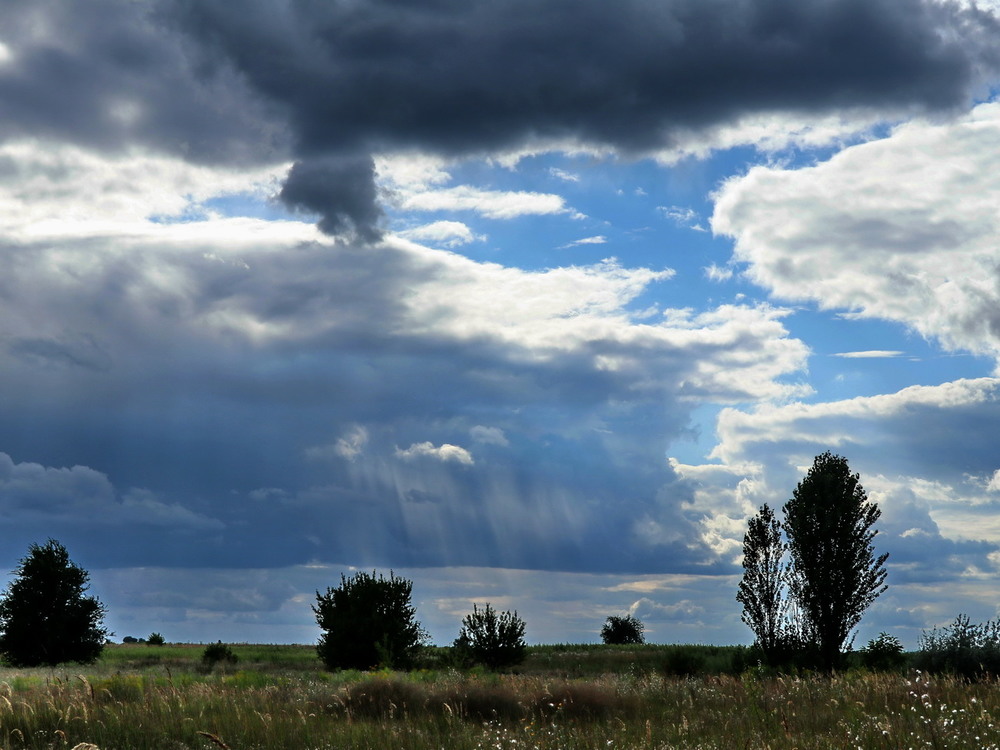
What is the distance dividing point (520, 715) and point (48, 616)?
1449 inches

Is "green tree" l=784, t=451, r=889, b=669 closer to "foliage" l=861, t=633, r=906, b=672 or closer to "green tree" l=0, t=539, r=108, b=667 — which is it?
"foliage" l=861, t=633, r=906, b=672

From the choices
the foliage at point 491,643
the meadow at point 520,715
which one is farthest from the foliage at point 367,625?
the meadow at point 520,715

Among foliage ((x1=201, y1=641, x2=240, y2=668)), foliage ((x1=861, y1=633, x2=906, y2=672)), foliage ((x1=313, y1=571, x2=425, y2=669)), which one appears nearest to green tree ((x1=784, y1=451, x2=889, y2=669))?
foliage ((x1=861, y1=633, x2=906, y2=672))

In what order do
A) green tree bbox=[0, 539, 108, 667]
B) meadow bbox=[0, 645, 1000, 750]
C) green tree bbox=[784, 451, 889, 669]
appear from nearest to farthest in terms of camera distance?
meadow bbox=[0, 645, 1000, 750]
green tree bbox=[784, 451, 889, 669]
green tree bbox=[0, 539, 108, 667]

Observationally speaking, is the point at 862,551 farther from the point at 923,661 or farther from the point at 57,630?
the point at 57,630

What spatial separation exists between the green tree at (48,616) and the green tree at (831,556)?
34036 millimetres

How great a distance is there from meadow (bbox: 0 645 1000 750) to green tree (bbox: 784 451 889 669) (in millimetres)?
17099

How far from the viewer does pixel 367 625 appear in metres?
35.7

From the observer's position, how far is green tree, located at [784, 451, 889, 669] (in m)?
31.9

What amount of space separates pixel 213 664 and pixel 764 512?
26853 millimetres

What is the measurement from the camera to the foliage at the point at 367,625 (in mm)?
35469

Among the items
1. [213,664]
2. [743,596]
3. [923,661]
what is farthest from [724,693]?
[213,664]

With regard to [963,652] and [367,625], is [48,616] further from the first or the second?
[963,652]

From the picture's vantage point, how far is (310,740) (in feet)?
35.5
